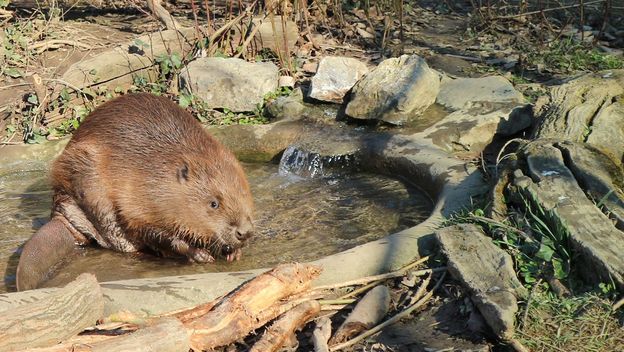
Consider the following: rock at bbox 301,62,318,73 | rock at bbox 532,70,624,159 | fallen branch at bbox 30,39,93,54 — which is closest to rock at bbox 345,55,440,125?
rock at bbox 301,62,318,73

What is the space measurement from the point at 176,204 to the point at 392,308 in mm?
1672

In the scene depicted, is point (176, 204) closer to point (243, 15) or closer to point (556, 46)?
point (243, 15)

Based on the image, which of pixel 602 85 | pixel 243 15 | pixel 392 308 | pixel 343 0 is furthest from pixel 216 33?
pixel 392 308

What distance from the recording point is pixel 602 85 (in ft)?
20.0

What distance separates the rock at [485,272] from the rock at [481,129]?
189 centimetres

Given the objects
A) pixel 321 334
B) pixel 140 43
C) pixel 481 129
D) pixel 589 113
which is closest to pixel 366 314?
pixel 321 334

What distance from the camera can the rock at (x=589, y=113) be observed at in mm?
5426

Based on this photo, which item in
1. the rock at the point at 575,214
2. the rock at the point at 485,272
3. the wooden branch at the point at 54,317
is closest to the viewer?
the wooden branch at the point at 54,317

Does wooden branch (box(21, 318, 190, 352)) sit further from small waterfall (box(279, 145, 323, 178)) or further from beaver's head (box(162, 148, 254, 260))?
small waterfall (box(279, 145, 323, 178))

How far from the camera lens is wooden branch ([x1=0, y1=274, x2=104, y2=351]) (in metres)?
3.45

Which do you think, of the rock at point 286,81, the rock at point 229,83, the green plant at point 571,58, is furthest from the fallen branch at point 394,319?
the green plant at point 571,58

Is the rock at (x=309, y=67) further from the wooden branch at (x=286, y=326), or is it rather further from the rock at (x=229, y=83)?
the wooden branch at (x=286, y=326)

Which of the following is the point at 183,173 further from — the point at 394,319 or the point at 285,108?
the point at 285,108

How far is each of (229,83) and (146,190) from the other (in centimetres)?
262
